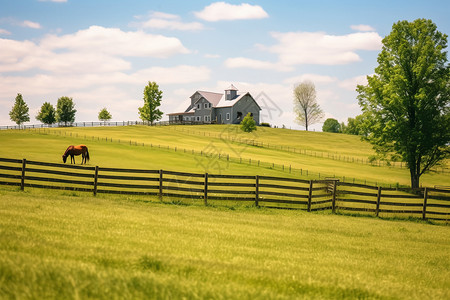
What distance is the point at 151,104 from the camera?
326 feet

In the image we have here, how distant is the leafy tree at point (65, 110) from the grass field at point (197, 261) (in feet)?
380

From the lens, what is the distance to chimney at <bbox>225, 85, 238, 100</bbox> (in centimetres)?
10162

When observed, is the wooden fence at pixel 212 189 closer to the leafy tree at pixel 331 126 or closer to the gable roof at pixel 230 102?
the gable roof at pixel 230 102

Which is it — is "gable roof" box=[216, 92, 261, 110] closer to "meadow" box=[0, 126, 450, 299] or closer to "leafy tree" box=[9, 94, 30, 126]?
"leafy tree" box=[9, 94, 30, 126]

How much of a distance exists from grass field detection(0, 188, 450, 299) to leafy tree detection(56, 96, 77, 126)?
380 ft

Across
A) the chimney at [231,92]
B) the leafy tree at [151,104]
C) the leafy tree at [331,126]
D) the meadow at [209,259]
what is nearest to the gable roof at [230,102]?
the chimney at [231,92]

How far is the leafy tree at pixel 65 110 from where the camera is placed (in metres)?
117

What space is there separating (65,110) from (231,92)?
5652cm

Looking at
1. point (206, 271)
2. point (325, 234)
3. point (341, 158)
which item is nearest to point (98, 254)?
point (206, 271)

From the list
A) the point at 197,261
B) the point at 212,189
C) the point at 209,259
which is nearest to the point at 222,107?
the point at 212,189

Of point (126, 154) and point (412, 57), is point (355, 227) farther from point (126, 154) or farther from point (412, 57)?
point (126, 154)

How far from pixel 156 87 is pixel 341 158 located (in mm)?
55894

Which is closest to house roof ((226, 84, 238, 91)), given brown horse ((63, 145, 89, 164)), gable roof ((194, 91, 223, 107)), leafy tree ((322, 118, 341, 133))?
gable roof ((194, 91, 223, 107))

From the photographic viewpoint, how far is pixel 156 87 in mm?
100062
